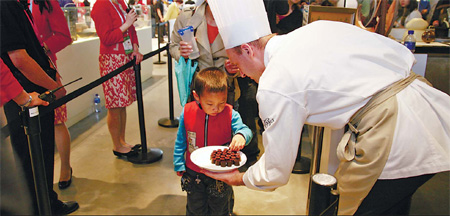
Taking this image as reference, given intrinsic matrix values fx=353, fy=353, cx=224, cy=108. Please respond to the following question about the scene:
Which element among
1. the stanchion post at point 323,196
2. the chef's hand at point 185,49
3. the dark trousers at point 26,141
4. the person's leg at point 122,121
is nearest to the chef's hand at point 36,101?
the dark trousers at point 26,141

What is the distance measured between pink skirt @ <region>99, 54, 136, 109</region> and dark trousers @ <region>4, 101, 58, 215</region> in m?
0.94

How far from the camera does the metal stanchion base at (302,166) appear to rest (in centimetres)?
324

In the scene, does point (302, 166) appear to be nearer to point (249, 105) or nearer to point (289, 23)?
point (249, 105)

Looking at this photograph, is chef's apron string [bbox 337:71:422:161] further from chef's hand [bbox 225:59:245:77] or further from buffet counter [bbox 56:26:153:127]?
buffet counter [bbox 56:26:153:127]

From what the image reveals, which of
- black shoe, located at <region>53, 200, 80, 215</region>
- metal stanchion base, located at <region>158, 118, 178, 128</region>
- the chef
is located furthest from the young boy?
metal stanchion base, located at <region>158, 118, 178, 128</region>

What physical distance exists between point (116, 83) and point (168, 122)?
4.52ft

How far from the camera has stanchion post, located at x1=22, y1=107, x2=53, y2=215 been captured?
168cm

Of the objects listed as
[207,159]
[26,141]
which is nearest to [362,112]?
[207,159]

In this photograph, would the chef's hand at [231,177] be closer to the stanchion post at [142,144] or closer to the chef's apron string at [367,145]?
the chef's apron string at [367,145]

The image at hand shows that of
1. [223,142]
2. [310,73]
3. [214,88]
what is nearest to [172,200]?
[223,142]

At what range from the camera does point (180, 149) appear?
7.12 ft

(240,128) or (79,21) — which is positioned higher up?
(79,21)

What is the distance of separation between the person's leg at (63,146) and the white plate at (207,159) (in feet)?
4.11

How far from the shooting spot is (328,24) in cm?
138
